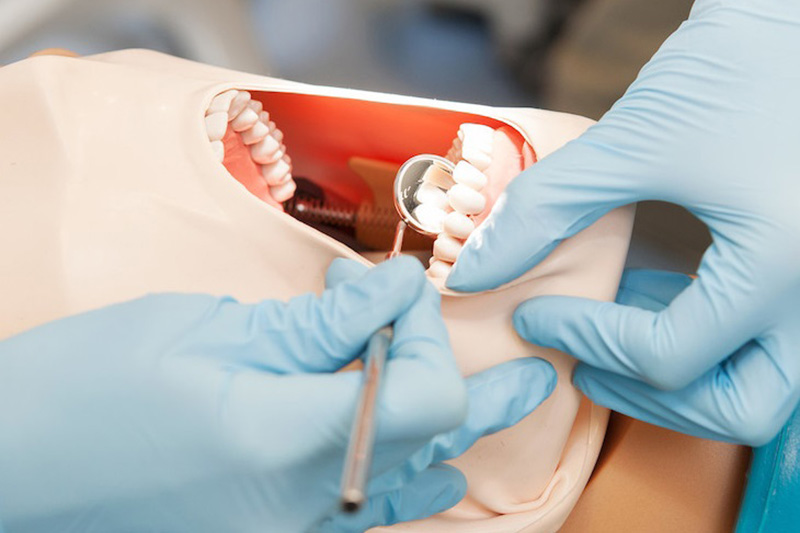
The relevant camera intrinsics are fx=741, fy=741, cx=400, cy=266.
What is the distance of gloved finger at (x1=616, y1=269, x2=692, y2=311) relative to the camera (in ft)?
4.11

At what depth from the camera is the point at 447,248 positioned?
3.97 ft

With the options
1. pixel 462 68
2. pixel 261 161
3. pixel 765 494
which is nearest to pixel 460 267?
pixel 261 161

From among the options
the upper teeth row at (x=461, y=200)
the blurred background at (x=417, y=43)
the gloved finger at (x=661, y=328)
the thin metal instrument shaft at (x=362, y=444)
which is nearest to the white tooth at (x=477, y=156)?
the upper teeth row at (x=461, y=200)

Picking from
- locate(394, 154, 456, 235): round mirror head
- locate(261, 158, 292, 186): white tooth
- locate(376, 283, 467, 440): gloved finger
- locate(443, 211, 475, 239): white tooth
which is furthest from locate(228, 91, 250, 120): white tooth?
locate(376, 283, 467, 440): gloved finger

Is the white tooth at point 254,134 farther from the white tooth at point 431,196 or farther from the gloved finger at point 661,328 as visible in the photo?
the gloved finger at point 661,328

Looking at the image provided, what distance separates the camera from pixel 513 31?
184 cm

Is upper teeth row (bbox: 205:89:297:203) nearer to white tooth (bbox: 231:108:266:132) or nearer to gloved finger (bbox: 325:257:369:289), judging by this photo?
white tooth (bbox: 231:108:266:132)

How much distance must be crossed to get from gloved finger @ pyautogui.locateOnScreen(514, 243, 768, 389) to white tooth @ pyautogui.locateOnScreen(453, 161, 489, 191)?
227 mm

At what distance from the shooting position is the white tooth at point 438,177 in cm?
133

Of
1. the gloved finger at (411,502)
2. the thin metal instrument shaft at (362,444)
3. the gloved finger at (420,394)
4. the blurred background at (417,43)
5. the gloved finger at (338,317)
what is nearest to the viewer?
the thin metal instrument shaft at (362,444)

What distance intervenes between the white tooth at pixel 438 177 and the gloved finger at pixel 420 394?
0.44 metres

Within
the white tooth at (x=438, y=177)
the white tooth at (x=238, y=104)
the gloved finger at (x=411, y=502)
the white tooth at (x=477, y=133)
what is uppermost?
the white tooth at (x=238, y=104)

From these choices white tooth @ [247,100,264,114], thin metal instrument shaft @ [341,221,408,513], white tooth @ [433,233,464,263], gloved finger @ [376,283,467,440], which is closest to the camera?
thin metal instrument shaft @ [341,221,408,513]

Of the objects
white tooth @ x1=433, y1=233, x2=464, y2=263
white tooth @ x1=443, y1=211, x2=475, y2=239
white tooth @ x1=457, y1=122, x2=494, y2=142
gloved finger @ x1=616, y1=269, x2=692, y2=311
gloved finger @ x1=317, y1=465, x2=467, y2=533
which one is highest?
white tooth @ x1=457, y1=122, x2=494, y2=142
